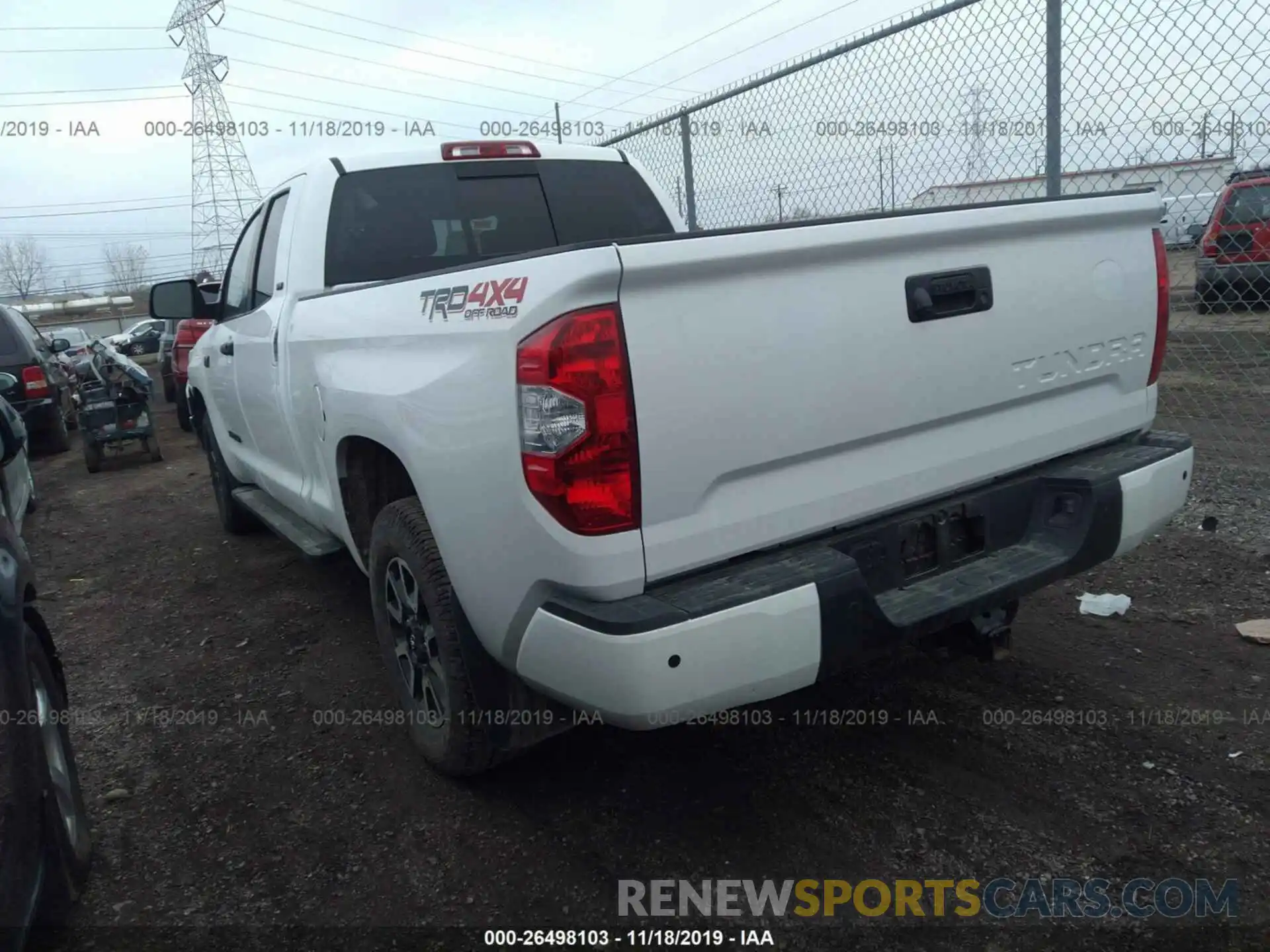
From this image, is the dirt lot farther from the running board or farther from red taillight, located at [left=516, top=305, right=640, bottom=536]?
red taillight, located at [left=516, top=305, right=640, bottom=536]

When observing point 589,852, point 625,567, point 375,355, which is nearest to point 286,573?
point 375,355

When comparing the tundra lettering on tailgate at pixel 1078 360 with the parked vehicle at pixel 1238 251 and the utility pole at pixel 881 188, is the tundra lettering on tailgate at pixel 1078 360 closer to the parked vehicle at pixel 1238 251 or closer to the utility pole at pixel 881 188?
the utility pole at pixel 881 188

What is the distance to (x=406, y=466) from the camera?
109 inches

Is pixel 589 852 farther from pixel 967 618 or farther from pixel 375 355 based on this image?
pixel 375 355

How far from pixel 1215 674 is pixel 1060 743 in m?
0.80

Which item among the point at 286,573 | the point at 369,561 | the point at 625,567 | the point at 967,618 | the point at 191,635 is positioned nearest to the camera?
the point at 625,567

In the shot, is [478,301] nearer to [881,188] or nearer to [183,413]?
[881,188]

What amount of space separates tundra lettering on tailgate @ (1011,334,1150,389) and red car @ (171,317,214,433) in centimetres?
832

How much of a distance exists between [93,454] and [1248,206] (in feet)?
35.6

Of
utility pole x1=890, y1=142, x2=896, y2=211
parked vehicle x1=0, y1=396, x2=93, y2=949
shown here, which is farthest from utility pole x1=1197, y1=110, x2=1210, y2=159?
parked vehicle x1=0, y1=396, x2=93, y2=949

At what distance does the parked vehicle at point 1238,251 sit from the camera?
830cm

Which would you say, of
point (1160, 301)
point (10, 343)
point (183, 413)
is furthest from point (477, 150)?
point (183, 413)

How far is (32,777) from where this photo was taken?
2.29 meters

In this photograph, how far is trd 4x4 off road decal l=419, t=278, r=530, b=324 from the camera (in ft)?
7.34
